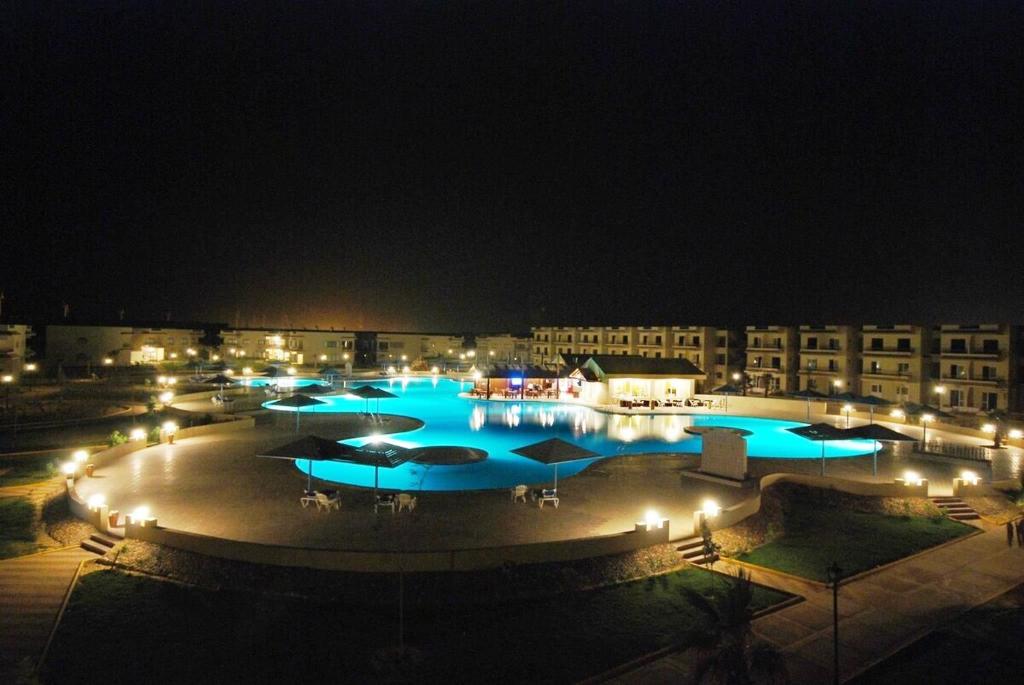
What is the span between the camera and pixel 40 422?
28.6 m

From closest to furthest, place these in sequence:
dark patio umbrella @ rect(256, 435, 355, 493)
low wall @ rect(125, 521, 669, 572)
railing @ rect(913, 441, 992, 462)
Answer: low wall @ rect(125, 521, 669, 572)
dark patio umbrella @ rect(256, 435, 355, 493)
railing @ rect(913, 441, 992, 462)

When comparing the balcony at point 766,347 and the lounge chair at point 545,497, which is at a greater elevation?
the balcony at point 766,347

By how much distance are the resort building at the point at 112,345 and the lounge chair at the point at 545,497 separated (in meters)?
52.1

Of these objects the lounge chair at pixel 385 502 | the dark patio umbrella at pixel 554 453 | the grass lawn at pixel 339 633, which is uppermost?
the dark patio umbrella at pixel 554 453

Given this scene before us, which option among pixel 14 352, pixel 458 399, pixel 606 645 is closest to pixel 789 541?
pixel 606 645

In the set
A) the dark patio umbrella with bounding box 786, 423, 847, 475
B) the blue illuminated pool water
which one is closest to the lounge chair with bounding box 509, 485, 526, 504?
the blue illuminated pool water

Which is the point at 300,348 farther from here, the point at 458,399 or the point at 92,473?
the point at 92,473

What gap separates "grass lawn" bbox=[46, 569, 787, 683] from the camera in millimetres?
8688

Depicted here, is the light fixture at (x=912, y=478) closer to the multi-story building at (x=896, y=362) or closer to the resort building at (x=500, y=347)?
the multi-story building at (x=896, y=362)

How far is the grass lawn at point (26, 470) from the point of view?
1852cm

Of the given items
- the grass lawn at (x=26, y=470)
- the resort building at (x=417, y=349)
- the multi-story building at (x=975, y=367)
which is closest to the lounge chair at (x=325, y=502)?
the grass lawn at (x=26, y=470)

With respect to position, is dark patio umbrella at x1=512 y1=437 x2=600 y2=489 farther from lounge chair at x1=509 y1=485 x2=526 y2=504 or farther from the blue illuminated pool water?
the blue illuminated pool water

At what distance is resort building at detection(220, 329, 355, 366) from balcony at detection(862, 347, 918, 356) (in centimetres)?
4965

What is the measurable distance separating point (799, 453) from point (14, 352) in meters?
53.7
